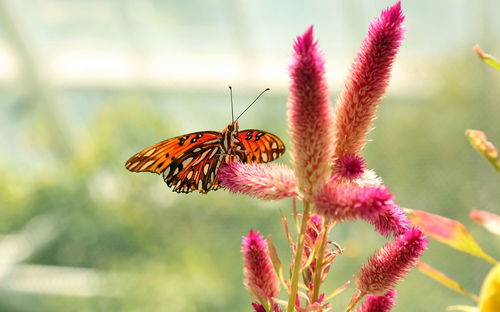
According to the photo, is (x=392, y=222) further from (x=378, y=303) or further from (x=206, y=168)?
(x=206, y=168)

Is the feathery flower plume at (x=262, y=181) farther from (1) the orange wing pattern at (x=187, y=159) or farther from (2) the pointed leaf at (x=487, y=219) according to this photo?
(1) the orange wing pattern at (x=187, y=159)

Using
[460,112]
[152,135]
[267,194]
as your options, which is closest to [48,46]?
[152,135]

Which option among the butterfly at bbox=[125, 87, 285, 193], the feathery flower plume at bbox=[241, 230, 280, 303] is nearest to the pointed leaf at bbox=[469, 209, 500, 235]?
the feathery flower plume at bbox=[241, 230, 280, 303]

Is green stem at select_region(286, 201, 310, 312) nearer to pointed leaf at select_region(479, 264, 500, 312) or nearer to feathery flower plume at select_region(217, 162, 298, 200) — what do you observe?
feathery flower plume at select_region(217, 162, 298, 200)

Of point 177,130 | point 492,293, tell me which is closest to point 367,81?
point 492,293

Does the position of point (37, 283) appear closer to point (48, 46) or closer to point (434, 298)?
point (48, 46)
